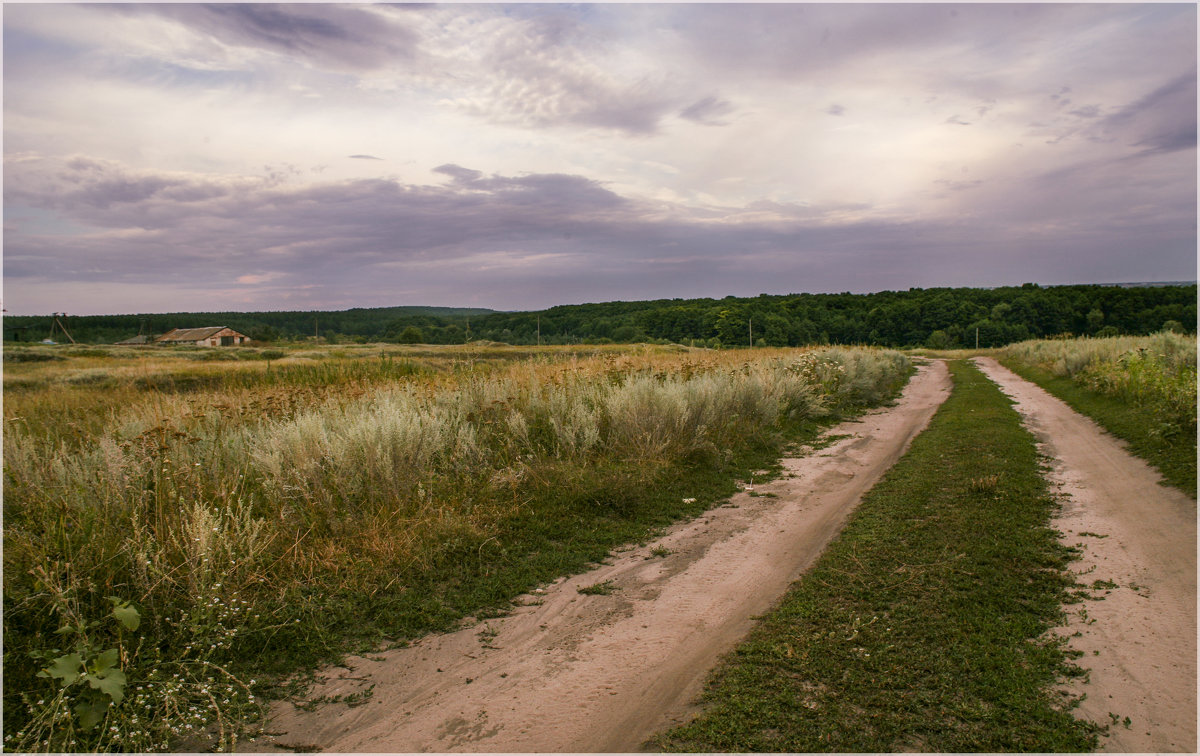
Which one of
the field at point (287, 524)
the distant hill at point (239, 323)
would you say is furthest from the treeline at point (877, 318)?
the field at point (287, 524)

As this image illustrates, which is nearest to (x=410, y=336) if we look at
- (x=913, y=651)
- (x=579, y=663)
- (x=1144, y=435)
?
(x=1144, y=435)

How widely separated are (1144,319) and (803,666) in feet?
318

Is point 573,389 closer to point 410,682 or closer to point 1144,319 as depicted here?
point 410,682

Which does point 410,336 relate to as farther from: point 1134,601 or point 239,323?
point 239,323

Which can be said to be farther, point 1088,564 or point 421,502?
point 421,502

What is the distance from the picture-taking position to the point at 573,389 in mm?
10883

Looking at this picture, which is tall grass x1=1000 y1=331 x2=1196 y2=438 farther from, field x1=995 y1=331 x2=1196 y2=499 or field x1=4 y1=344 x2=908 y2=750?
field x1=4 y1=344 x2=908 y2=750

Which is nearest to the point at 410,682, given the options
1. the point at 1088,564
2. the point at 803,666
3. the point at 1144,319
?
the point at 803,666

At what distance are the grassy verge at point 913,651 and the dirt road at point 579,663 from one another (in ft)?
0.96

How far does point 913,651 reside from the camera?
12.0 ft

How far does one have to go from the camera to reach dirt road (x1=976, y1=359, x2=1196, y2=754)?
3107 mm

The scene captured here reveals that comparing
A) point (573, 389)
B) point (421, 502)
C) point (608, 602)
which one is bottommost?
point (608, 602)

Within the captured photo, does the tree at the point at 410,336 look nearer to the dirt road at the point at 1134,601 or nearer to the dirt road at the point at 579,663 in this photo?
the dirt road at the point at 579,663

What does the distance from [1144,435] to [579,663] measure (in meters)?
11.2
